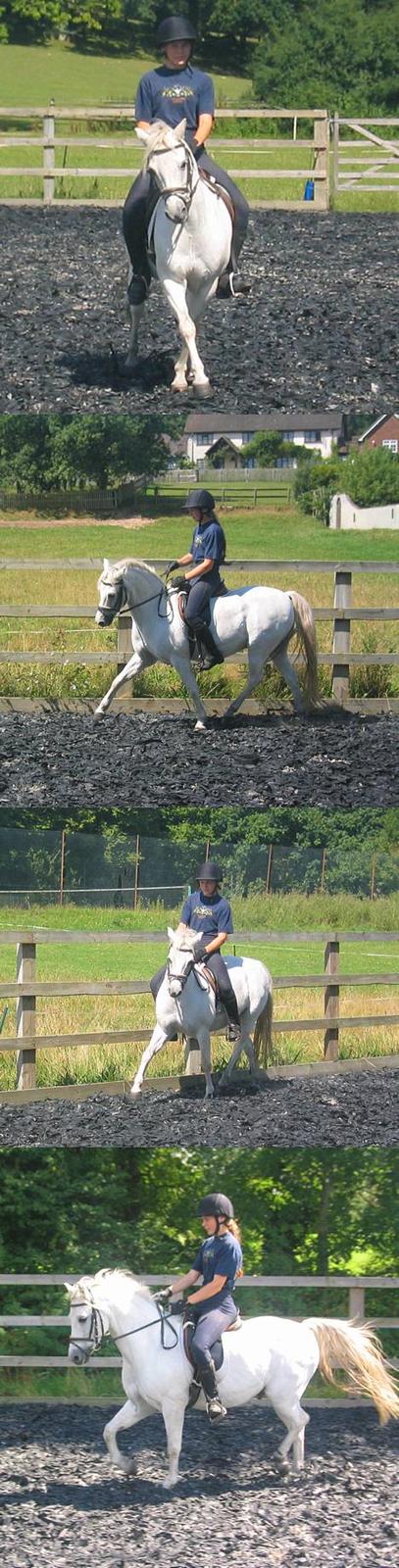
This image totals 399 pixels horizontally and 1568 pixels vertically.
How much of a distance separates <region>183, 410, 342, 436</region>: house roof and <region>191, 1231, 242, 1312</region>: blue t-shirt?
13.2 ft

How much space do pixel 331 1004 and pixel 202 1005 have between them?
4.46 ft

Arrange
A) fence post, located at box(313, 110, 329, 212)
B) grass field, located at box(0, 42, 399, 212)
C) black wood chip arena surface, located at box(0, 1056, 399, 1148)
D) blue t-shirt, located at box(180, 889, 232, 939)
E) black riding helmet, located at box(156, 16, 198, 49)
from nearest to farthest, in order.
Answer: black riding helmet, located at box(156, 16, 198, 49), blue t-shirt, located at box(180, 889, 232, 939), black wood chip arena surface, located at box(0, 1056, 399, 1148), grass field, located at box(0, 42, 399, 212), fence post, located at box(313, 110, 329, 212)

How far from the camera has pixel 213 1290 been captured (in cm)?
660

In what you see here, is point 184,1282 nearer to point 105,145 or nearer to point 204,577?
point 204,577

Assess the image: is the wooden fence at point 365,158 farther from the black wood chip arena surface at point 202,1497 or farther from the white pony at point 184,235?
the black wood chip arena surface at point 202,1497

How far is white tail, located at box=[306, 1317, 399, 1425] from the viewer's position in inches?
270

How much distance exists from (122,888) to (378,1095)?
7.01ft

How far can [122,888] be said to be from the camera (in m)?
10.6

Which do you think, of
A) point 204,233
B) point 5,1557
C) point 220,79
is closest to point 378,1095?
point 5,1557

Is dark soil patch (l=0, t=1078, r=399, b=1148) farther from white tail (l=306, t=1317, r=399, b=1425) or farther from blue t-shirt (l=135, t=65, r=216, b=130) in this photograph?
blue t-shirt (l=135, t=65, r=216, b=130)

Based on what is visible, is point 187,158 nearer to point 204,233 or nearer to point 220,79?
point 204,233

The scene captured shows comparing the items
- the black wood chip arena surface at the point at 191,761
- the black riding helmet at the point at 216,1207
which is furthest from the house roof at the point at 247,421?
the black riding helmet at the point at 216,1207

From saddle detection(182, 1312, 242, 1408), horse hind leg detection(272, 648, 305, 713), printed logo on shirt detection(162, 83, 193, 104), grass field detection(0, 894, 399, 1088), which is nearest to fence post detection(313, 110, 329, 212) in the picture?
printed logo on shirt detection(162, 83, 193, 104)

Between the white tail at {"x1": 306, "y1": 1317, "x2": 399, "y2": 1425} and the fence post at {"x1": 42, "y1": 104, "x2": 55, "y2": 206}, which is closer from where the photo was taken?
the white tail at {"x1": 306, "y1": 1317, "x2": 399, "y2": 1425}
